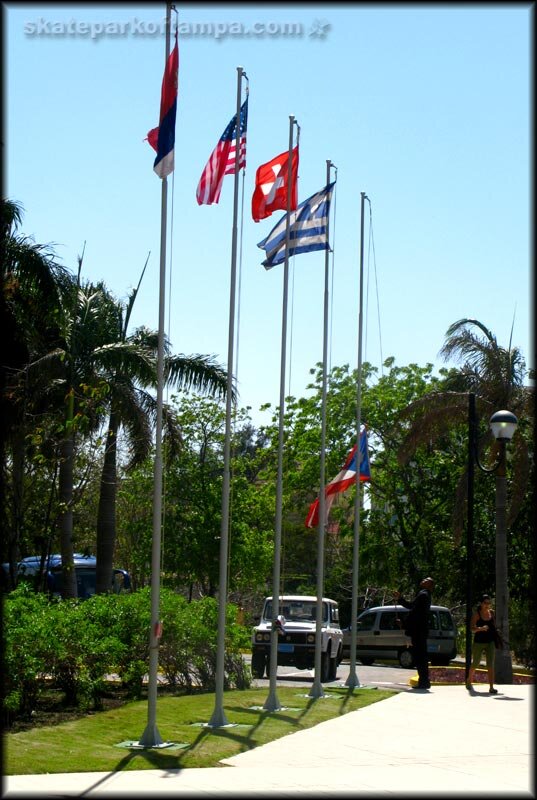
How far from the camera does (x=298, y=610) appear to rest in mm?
25391

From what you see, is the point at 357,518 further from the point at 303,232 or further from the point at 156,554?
the point at 156,554

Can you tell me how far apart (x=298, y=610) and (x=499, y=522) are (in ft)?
15.9

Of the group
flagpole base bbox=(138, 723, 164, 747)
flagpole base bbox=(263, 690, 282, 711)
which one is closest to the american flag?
flagpole base bbox=(263, 690, 282, 711)

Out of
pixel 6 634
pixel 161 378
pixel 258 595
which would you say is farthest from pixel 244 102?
pixel 258 595

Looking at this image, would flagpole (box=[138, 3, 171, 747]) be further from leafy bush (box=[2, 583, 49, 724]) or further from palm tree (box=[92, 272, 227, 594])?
palm tree (box=[92, 272, 227, 594])

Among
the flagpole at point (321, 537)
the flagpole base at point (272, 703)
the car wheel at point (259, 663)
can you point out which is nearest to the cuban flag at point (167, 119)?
the flagpole at point (321, 537)

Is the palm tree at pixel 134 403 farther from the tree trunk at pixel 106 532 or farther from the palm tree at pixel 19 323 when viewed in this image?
the palm tree at pixel 19 323

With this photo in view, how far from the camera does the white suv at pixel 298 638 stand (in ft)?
77.4

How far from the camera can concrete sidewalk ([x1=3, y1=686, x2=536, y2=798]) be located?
11.0 m

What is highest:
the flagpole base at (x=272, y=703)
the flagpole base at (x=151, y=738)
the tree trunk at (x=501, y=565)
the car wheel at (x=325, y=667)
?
the tree trunk at (x=501, y=565)

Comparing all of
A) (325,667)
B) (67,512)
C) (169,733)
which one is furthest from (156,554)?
(67,512)

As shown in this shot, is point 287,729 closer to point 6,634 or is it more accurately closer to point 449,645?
point 6,634

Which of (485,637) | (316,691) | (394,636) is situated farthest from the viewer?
(394,636)

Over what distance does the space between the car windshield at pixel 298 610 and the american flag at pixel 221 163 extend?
1124 cm
